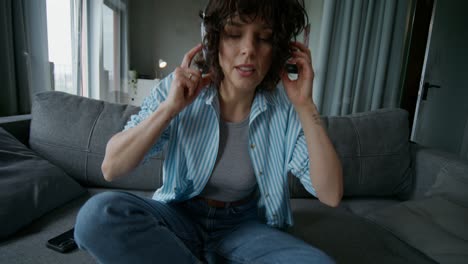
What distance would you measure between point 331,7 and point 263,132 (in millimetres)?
1476

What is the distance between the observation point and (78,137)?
1271mm

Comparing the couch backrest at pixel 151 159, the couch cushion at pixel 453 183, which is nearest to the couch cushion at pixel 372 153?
the couch backrest at pixel 151 159

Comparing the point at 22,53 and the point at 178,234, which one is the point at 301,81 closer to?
the point at 178,234

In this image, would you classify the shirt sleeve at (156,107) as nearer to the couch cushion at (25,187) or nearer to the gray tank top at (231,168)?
the gray tank top at (231,168)

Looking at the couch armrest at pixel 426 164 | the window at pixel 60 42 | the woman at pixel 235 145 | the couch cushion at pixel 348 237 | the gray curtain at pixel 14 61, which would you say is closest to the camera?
the woman at pixel 235 145

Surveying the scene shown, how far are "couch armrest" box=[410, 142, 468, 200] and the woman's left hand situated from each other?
35.0 inches

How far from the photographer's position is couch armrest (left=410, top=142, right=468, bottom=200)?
127cm

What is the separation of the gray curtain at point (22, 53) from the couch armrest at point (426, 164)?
216 cm

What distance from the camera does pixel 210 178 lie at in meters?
0.85

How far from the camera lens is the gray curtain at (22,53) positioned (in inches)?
58.6

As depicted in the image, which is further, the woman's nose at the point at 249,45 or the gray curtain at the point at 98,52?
the gray curtain at the point at 98,52

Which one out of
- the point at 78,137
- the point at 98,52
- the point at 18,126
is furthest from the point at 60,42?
the point at 78,137

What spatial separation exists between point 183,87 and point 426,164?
1260 mm

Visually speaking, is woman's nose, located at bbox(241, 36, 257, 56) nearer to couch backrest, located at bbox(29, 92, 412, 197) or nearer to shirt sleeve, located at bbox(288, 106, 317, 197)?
shirt sleeve, located at bbox(288, 106, 317, 197)
